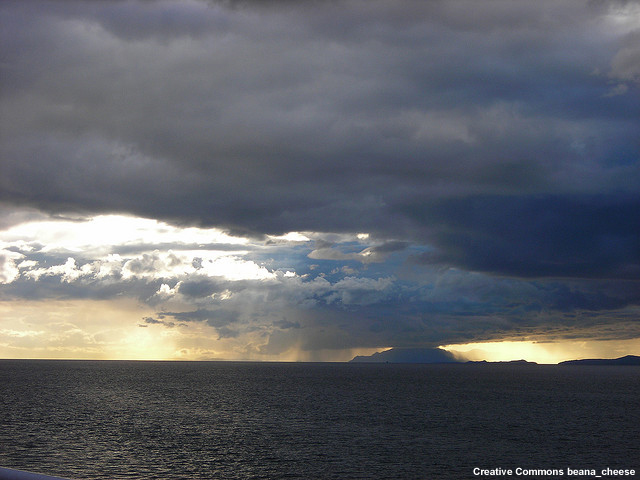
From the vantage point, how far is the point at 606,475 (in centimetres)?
5966

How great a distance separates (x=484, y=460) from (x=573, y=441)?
25.8m

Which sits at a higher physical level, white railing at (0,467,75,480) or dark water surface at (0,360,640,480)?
white railing at (0,467,75,480)

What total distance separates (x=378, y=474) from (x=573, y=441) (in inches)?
1665

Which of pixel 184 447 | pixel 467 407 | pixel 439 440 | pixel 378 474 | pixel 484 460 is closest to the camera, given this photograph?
pixel 378 474

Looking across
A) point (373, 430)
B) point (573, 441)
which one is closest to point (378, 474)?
point (373, 430)

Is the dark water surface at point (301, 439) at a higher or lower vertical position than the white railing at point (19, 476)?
lower

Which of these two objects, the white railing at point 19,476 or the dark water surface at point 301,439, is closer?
the white railing at point 19,476

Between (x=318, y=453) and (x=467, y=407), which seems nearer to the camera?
(x=318, y=453)

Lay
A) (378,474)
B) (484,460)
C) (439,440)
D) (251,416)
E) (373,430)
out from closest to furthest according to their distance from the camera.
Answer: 1. (378,474)
2. (484,460)
3. (439,440)
4. (373,430)
5. (251,416)

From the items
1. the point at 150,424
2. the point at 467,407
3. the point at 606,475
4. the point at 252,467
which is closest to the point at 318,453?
the point at 252,467

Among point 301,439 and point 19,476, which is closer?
point 19,476

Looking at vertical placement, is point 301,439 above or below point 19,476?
below

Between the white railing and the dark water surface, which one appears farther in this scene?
the dark water surface

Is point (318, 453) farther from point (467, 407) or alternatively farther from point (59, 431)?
point (467, 407)
